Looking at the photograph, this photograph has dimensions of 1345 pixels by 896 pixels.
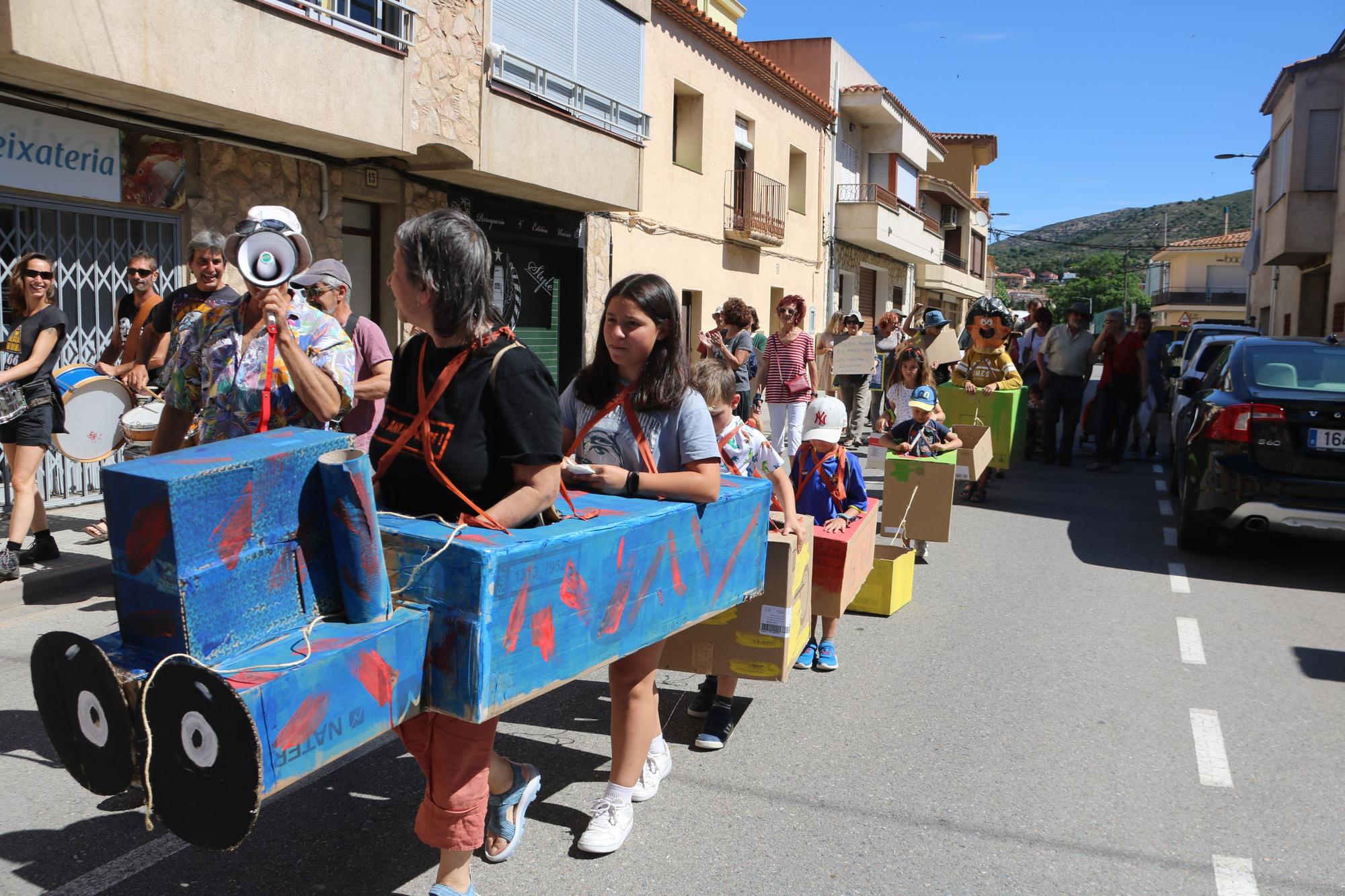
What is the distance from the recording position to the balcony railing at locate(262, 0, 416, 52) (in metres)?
9.71

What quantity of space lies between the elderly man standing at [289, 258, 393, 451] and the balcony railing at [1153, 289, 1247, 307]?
8420 cm

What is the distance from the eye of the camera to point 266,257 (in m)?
3.27

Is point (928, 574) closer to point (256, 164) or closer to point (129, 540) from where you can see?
point (129, 540)

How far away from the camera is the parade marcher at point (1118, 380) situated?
1283 centimetres

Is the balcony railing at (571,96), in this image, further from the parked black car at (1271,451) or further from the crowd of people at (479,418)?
the parked black car at (1271,451)

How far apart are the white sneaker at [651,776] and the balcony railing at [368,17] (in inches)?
311

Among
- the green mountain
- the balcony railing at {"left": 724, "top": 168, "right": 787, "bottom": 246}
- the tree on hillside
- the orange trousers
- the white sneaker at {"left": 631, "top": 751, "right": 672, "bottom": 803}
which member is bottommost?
the white sneaker at {"left": 631, "top": 751, "right": 672, "bottom": 803}

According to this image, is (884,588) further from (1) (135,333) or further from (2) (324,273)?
(1) (135,333)

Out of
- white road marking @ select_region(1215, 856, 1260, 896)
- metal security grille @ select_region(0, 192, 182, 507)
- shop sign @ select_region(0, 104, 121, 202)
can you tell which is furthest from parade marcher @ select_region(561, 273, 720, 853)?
shop sign @ select_region(0, 104, 121, 202)

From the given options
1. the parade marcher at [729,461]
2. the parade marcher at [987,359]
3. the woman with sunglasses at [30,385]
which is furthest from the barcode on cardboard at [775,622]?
the parade marcher at [987,359]

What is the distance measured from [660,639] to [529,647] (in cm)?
63

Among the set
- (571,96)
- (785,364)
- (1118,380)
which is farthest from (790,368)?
(571,96)

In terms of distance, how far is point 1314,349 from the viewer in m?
8.18

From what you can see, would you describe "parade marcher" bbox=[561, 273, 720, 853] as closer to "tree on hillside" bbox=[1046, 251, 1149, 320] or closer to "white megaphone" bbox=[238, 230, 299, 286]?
"white megaphone" bbox=[238, 230, 299, 286]
